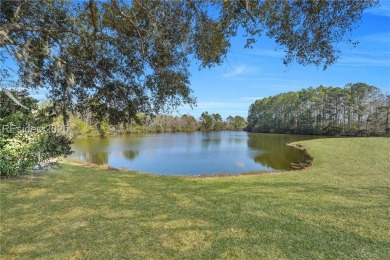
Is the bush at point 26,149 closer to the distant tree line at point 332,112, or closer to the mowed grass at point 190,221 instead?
the mowed grass at point 190,221

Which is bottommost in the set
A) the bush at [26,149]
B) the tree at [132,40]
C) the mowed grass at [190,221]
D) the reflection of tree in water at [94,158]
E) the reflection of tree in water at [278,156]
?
the reflection of tree in water at [94,158]

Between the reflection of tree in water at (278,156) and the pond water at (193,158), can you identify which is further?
the reflection of tree in water at (278,156)

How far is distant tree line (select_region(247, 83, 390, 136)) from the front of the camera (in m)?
48.2

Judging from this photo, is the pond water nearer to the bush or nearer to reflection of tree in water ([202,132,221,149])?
reflection of tree in water ([202,132,221,149])

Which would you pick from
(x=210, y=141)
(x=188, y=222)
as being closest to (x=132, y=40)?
(x=188, y=222)

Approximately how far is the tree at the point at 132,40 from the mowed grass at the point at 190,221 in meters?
2.00

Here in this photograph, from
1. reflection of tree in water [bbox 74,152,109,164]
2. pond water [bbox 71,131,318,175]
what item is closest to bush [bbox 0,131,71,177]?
pond water [bbox 71,131,318,175]

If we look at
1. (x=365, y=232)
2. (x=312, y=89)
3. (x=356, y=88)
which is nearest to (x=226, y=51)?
(x=365, y=232)

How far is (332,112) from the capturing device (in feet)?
185

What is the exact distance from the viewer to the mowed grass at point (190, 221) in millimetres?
3516

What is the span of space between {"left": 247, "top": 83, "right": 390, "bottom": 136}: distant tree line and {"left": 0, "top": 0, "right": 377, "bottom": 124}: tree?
52.1 m

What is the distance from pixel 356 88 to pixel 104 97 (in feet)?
184

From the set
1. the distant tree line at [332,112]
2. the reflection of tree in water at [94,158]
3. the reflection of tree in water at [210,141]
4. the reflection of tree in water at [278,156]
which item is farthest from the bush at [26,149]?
the distant tree line at [332,112]

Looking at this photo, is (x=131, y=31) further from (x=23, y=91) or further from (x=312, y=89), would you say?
(x=312, y=89)
